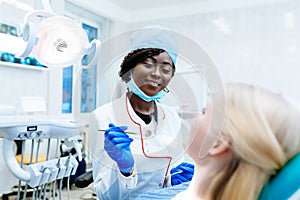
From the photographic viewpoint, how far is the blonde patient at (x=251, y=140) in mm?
537

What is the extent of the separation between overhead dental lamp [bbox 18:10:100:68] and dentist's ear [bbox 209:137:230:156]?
1.46ft

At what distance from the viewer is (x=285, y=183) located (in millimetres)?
533

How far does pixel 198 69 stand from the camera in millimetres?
699

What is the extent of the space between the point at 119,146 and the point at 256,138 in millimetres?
341

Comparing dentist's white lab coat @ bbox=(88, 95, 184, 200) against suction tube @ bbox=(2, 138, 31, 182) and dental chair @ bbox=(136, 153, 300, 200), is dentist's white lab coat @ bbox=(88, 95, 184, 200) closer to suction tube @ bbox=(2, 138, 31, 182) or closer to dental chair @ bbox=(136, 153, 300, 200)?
dental chair @ bbox=(136, 153, 300, 200)

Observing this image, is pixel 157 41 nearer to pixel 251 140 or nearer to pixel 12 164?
pixel 251 140

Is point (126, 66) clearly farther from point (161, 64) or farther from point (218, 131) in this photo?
point (218, 131)

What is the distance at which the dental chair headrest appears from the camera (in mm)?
522

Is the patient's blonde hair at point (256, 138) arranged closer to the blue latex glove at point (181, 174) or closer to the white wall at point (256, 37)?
the blue latex glove at point (181, 174)

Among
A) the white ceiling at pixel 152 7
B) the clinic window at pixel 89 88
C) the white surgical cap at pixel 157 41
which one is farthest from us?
the white ceiling at pixel 152 7

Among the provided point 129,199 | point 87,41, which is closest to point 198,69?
point 87,41

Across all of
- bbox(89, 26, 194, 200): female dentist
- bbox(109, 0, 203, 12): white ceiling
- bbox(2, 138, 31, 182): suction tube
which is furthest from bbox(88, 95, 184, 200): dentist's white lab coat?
bbox(109, 0, 203, 12): white ceiling

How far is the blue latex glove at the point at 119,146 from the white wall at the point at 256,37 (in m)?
3.13

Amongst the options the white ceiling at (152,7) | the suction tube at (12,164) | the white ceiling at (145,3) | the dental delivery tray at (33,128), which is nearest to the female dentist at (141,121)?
the dental delivery tray at (33,128)
